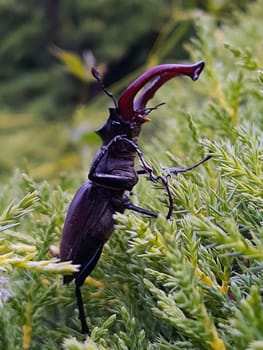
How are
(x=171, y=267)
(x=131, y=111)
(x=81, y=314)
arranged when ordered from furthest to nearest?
(x=131, y=111) → (x=81, y=314) → (x=171, y=267)

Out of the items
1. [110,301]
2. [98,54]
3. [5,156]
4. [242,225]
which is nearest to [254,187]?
[242,225]

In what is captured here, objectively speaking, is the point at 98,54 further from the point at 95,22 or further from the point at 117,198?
the point at 117,198

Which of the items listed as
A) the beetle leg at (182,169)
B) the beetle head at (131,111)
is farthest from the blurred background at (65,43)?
the beetle leg at (182,169)

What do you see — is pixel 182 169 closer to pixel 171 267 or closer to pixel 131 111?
pixel 131 111

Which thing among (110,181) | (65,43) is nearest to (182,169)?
(110,181)

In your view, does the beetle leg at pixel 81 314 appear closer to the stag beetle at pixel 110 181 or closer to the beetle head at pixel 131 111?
the stag beetle at pixel 110 181

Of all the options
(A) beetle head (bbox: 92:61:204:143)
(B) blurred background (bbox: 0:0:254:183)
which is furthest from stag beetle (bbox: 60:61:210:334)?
(B) blurred background (bbox: 0:0:254:183)

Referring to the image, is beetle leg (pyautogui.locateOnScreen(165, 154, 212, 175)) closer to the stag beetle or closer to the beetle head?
the stag beetle
